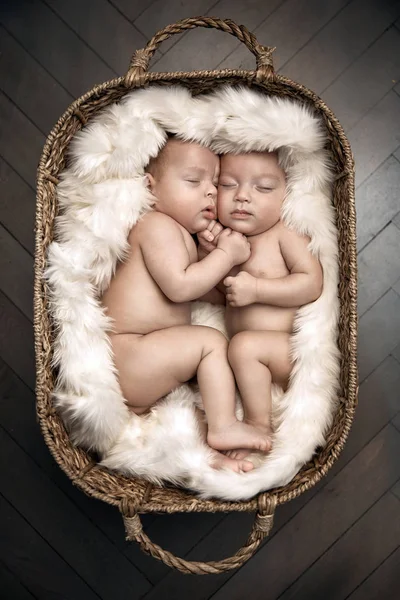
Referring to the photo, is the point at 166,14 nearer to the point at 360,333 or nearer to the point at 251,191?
the point at 251,191

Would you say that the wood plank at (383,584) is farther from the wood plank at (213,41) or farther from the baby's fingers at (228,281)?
the wood plank at (213,41)

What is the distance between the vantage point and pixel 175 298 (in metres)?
1.32

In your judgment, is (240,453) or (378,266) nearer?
(240,453)

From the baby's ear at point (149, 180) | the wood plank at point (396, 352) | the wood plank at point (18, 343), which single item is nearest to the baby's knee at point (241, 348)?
the baby's ear at point (149, 180)

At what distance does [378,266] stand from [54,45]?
44.5 inches

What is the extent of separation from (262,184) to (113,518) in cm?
101

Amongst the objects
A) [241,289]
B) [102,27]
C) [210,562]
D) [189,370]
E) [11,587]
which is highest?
[102,27]

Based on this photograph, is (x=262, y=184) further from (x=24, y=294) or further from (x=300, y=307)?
(x=24, y=294)

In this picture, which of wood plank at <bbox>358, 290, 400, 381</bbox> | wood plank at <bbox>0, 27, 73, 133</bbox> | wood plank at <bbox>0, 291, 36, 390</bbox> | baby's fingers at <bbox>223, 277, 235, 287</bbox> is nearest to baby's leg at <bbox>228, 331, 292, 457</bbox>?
baby's fingers at <bbox>223, 277, 235, 287</bbox>

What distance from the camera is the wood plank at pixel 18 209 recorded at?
1617mm

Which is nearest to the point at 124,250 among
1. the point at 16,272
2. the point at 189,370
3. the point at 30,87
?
the point at 189,370

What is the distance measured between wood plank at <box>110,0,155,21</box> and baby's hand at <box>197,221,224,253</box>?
718 millimetres

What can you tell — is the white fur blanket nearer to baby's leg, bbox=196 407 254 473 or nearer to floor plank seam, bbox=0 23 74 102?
baby's leg, bbox=196 407 254 473

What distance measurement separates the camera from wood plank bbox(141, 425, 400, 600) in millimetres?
1593
